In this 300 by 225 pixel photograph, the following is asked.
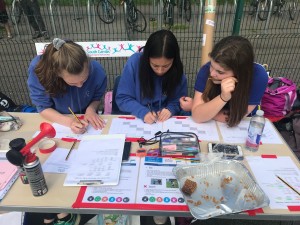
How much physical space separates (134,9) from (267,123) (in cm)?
462

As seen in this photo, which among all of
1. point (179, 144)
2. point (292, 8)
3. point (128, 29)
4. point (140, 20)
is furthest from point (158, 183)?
point (292, 8)

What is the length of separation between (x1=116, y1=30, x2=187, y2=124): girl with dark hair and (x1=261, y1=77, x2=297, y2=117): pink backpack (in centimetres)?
81

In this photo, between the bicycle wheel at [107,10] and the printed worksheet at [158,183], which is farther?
the bicycle wheel at [107,10]

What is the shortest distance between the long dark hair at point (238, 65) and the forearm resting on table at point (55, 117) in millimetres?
1017

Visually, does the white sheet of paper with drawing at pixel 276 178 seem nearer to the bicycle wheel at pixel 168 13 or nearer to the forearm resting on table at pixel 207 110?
the forearm resting on table at pixel 207 110

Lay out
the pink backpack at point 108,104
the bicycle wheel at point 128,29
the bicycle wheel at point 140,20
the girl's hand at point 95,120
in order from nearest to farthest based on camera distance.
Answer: the girl's hand at point 95,120 → the pink backpack at point 108,104 → the bicycle wheel at point 128,29 → the bicycle wheel at point 140,20

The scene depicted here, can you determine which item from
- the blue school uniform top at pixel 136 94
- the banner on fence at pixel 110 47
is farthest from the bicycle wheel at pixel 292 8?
the blue school uniform top at pixel 136 94

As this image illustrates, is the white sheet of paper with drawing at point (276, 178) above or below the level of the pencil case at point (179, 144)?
below

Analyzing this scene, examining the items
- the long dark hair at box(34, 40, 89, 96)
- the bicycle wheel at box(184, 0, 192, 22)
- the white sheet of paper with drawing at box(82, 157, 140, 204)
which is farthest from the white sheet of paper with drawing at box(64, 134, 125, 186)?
the bicycle wheel at box(184, 0, 192, 22)

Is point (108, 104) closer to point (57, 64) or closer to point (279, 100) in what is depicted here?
point (57, 64)

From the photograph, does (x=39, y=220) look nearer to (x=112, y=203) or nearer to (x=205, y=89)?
(x=112, y=203)

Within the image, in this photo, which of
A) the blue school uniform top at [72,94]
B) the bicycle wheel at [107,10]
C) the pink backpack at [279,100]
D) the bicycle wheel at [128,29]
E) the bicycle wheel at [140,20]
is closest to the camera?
the blue school uniform top at [72,94]

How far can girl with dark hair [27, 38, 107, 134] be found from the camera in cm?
158

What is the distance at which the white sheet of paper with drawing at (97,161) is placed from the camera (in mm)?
1228
